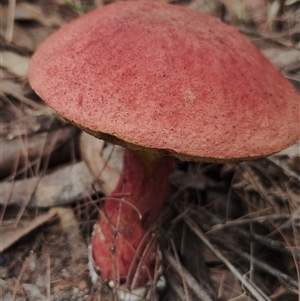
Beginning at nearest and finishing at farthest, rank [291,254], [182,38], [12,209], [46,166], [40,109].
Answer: [182,38] < [291,254] < [12,209] < [46,166] < [40,109]

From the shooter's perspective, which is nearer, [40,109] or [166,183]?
[166,183]

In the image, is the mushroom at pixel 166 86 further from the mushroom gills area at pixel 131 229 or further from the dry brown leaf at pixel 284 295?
the dry brown leaf at pixel 284 295

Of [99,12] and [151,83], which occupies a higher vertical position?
[99,12]

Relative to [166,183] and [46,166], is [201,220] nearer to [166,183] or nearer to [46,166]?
[166,183]

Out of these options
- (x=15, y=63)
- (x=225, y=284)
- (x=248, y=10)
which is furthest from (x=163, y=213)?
(x=248, y=10)

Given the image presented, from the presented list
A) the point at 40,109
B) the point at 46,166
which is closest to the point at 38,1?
the point at 40,109

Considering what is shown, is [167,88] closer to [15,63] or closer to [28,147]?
[28,147]
